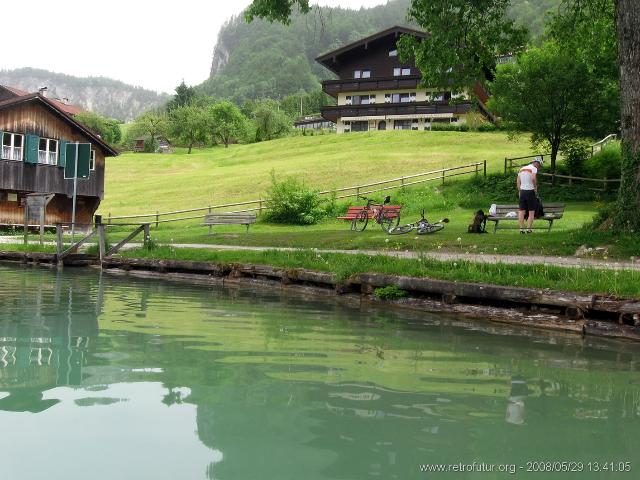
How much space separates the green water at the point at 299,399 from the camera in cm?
374

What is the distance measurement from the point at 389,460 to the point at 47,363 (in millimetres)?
3746

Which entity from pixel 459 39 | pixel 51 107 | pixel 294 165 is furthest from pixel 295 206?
pixel 294 165

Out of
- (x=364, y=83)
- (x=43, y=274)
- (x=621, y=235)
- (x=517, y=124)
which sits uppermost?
(x=364, y=83)

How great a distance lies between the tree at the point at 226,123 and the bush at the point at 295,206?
6272cm

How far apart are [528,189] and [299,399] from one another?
1388cm

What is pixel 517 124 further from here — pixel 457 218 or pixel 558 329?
pixel 558 329

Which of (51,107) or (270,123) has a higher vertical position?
(270,123)

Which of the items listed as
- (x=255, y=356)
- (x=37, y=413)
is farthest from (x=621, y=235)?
(x=37, y=413)

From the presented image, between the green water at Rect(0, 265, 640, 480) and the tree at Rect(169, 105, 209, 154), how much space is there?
8520cm

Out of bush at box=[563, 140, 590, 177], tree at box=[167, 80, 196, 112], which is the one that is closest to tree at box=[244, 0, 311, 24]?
bush at box=[563, 140, 590, 177]

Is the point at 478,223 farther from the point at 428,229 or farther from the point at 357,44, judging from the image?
the point at 357,44

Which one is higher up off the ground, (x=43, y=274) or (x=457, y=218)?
(x=457, y=218)

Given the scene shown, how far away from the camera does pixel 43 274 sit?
16.4 metres

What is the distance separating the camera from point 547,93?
3155 centimetres
